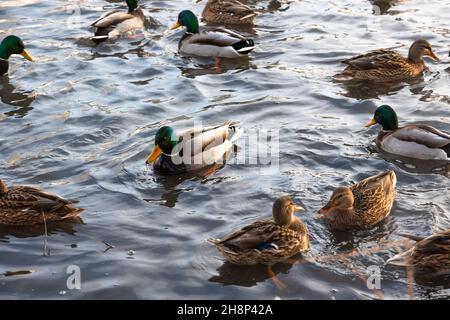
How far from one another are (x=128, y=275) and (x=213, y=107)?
4618 millimetres

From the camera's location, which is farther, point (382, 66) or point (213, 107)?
point (382, 66)

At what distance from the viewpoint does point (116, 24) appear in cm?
1506

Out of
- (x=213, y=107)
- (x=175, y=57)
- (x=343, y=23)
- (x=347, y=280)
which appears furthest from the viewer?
(x=343, y=23)

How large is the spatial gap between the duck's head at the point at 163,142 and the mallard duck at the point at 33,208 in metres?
1.64

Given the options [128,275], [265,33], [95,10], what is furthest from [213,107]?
[95,10]

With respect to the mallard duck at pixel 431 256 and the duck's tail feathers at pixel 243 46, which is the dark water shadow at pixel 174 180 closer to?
the mallard duck at pixel 431 256

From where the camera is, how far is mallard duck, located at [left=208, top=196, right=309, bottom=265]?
770cm

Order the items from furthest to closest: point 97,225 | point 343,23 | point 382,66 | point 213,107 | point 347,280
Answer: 1. point 343,23
2. point 382,66
3. point 213,107
4. point 97,225
5. point 347,280

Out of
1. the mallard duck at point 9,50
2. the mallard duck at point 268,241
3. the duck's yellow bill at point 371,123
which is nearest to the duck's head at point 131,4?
the mallard duck at point 9,50

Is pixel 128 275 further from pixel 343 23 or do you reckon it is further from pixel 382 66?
pixel 343 23

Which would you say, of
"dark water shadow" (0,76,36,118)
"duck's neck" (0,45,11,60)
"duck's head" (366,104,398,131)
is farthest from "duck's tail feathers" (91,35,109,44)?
→ "duck's head" (366,104,398,131)

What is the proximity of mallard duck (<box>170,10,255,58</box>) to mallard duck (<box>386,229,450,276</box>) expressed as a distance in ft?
23.0

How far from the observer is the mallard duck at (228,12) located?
15.5 m

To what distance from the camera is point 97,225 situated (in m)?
8.66
